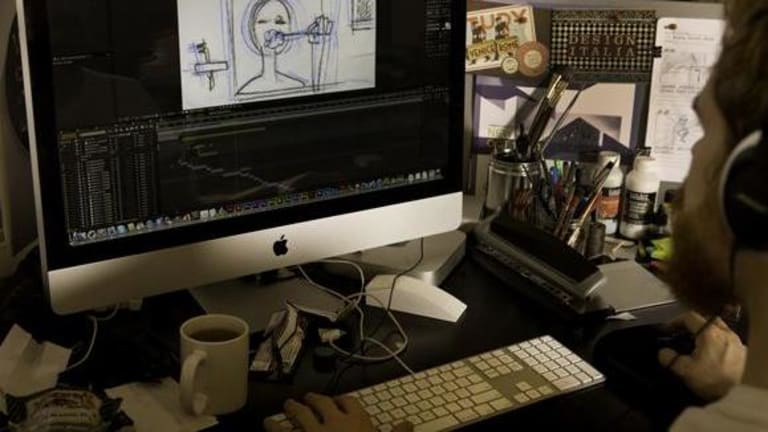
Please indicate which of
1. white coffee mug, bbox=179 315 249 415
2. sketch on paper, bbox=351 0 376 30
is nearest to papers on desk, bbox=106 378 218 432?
white coffee mug, bbox=179 315 249 415

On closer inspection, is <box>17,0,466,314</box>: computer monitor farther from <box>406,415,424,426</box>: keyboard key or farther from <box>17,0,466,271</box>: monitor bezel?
<box>406,415,424,426</box>: keyboard key

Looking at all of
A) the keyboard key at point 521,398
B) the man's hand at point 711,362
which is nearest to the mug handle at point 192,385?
the keyboard key at point 521,398

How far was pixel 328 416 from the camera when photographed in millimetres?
1220

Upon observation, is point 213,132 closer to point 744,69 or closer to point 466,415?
point 466,415

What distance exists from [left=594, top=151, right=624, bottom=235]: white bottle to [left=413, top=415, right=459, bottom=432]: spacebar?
65cm

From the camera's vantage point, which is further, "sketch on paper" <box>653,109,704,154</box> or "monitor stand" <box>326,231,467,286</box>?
"sketch on paper" <box>653,109,704,154</box>

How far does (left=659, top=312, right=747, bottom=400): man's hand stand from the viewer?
4.56ft

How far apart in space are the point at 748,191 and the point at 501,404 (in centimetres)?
54

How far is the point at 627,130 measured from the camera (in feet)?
5.99

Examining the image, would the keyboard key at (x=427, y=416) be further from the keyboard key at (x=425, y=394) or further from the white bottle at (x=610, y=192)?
the white bottle at (x=610, y=192)

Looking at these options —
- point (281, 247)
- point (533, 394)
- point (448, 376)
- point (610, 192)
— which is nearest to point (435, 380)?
point (448, 376)

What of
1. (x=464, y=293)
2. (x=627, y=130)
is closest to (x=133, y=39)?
(x=464, y=293)

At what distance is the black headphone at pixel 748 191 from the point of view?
832 mm

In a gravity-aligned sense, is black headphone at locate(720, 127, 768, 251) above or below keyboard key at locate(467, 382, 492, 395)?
above
